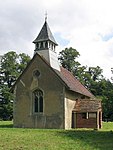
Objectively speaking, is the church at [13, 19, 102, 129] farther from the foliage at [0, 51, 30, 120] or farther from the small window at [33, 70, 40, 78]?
the foliage at [0, 51, 30, 120]

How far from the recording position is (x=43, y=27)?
42.2m

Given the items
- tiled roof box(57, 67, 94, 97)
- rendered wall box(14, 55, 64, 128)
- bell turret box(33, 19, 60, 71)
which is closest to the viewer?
rendered wall box(14, 55, 64, 128)

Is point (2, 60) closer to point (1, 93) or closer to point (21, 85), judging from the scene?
point (1, 93)

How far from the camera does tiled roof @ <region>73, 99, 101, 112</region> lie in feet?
122

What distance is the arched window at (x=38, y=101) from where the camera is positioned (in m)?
37.0

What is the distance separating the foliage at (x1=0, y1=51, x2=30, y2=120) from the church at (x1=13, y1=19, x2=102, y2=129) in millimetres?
28674

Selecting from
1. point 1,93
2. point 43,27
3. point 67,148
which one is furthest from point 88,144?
point 1,93

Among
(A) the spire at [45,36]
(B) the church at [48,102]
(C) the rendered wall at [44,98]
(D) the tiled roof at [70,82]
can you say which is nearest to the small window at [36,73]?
(B) the church at [48,102]

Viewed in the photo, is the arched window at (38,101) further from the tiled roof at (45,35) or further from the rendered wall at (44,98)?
the tiled roof at (45,35)

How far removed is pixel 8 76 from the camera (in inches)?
2731

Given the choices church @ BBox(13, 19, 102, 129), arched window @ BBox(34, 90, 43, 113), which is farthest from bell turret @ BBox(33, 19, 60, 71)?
arched window @ BBox(34, 90, 43, 113)

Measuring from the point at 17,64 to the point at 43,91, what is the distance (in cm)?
3518

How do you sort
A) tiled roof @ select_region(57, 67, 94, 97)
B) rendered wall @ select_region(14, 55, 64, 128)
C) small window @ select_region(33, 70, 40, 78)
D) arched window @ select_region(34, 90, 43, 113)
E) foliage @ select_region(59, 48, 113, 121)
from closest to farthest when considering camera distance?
1. rendered wall @ select_region(14, 55, 64, 128)
2. arched window @ select_region(34, 90, 43, 113)
3. small window @ select_region(33, 70, 40, 78)
4. tiled roof @ select_region(57, 67, 94, 97)
5. foliage @ select_region(59, 48, 113, 121)

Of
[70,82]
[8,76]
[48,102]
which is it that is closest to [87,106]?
[70,82]
